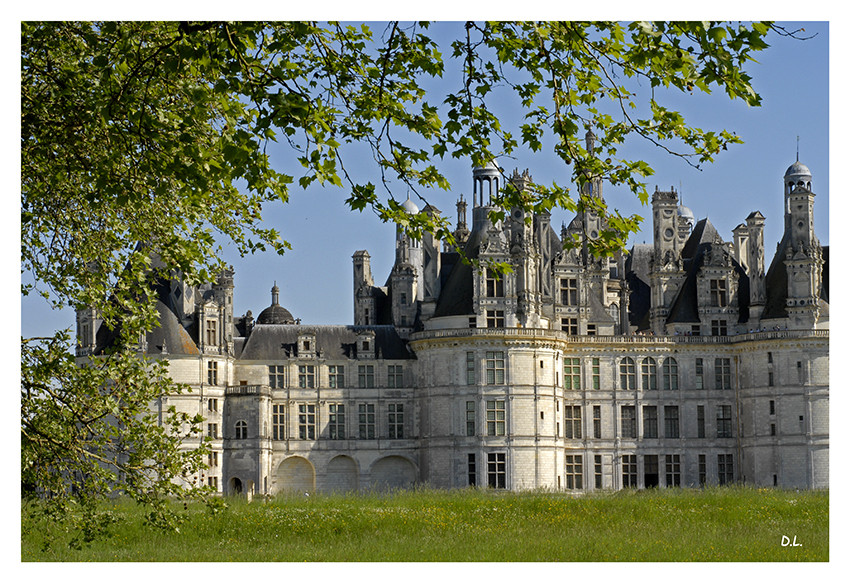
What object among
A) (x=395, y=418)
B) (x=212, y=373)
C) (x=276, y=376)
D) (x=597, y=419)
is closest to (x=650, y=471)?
(x=597, y=419)

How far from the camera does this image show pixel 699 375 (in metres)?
52.5

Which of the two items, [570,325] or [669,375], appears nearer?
[669,375]

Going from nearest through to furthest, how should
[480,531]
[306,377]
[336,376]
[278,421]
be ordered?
[480,531] < [278,421] < [306,377] < [336,376]

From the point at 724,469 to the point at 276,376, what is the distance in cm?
1905

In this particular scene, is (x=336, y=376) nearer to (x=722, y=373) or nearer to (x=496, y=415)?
(x=496, y=415)

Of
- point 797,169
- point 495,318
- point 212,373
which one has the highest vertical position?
point 797,169

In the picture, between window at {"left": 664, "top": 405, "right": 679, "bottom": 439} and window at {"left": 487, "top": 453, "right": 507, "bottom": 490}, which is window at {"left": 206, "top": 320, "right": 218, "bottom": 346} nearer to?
window at {"left": 487, "top": 453, "right": 507, "bottom": 490}

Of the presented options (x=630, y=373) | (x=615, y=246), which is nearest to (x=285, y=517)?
(x=615, y=246)

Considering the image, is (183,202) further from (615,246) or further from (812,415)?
(812,415)

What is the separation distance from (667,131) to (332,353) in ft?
131

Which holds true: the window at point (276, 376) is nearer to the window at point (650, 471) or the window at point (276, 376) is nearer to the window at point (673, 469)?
the window at point (650, 471)

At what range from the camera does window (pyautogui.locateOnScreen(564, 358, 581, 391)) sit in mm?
52062

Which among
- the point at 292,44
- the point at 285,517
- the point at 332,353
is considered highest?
the point at 292,44

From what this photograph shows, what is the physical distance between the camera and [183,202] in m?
16.4
